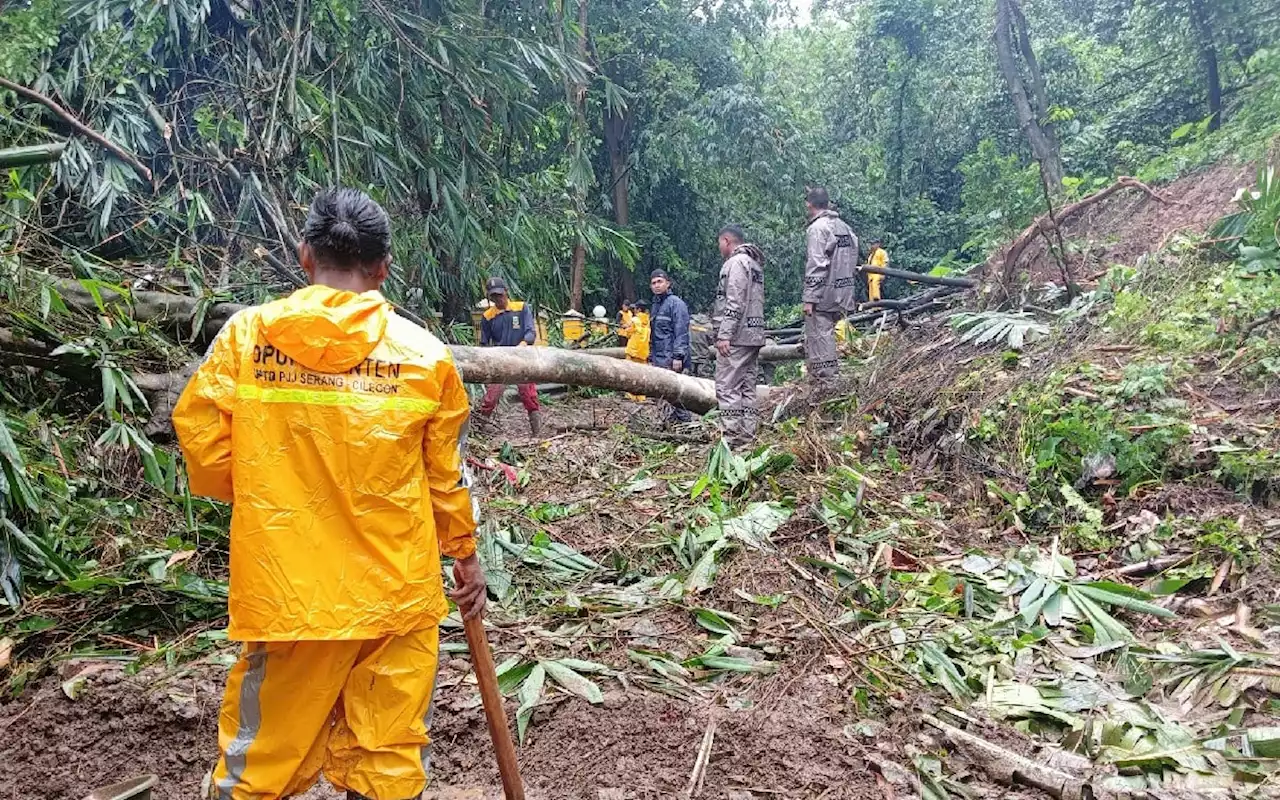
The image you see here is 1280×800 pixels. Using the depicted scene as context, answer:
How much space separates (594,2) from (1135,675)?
49.0 ft

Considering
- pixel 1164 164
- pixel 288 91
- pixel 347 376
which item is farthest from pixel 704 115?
pixel 347 376

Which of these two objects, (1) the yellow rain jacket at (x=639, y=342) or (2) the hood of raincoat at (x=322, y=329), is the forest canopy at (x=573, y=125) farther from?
(2) the hood of raincoat at (x=322, y=329)

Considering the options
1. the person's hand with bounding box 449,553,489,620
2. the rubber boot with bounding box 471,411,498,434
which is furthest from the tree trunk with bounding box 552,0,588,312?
the person's hand with bounding box 449,553,489,620

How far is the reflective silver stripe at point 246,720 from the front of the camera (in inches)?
71.7

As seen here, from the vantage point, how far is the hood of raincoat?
1.78m

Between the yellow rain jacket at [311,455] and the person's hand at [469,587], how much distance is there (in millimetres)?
208

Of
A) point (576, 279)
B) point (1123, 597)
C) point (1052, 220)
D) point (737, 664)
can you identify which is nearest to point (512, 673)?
point (737, 664)

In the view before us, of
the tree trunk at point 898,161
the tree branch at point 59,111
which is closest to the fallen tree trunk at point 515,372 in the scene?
the tree branch at point 59,111

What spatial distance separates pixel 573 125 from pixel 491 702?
9358 mm

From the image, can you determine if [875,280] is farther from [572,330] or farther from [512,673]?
[512,673]

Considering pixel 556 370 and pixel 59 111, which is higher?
pixel 59 111

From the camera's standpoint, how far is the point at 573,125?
10.4m

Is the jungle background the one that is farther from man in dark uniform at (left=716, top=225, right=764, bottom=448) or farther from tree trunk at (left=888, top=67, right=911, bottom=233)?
tree trunk at (left=888, top=67, right=911, bottom=233)

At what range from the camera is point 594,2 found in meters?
15.0
